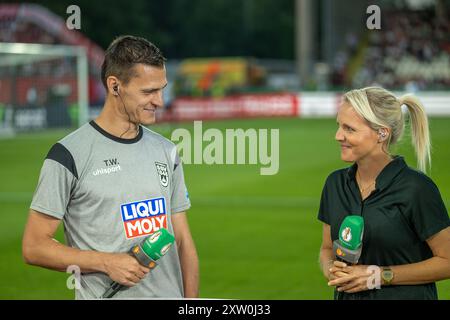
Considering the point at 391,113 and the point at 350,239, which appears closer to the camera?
the point at 350,239

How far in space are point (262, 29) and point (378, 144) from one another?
62.9 metres

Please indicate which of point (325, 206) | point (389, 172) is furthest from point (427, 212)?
point (325, 206)

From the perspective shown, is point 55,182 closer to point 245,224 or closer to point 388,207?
point 388,207

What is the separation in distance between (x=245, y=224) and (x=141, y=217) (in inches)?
329

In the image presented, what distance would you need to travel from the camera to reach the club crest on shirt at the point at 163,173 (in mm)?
3614

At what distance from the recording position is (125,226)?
138 inches

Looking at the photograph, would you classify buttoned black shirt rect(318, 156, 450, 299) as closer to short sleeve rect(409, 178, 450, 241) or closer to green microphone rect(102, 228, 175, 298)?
short sleeve rect(409, 178, 450, 241)

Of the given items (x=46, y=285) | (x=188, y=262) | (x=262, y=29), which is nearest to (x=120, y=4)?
(x=262, y=29)

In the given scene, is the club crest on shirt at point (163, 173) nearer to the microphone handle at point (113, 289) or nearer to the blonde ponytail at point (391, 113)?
the microphone handle at point (113, 289)

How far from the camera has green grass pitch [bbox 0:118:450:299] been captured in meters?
8.23

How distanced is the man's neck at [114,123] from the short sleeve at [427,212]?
1.21 m

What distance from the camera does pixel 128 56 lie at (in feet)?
11.5

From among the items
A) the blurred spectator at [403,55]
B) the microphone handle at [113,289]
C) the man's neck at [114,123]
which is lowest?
the microphone handle at [113,289]

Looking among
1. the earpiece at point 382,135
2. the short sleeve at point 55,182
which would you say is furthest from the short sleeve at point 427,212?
the short sleeve at point 55,182
